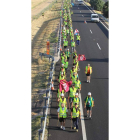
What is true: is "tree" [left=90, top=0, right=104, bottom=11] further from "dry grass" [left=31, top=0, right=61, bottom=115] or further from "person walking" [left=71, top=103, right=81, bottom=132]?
"person walking" [left=71, top=103, right=81, bottom=132]

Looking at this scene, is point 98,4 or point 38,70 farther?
point 98,4

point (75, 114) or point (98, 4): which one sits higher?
point (98, 4)

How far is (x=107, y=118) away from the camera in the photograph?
14.3 metres

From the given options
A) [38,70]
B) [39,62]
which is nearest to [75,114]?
[38,70]

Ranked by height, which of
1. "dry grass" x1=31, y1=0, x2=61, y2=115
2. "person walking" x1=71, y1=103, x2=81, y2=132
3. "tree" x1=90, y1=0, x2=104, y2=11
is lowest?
"person walking" x1=71, y1=103, x2=81, y2=132

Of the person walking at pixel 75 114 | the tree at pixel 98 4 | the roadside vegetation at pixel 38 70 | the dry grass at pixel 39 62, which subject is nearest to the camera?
the person walking at pixel 75 114

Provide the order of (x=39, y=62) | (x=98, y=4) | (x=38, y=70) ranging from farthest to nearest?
(x=98, y=4)
(x=39, y=62)
(x=38, y=70)

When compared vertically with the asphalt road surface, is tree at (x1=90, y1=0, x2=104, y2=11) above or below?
above

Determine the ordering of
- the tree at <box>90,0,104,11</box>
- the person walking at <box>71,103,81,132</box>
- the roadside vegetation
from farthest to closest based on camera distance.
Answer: the tree at <box>90,0,104,11</box> → the roadside vegetation → the person walking at <box>71,103,81,132</box>

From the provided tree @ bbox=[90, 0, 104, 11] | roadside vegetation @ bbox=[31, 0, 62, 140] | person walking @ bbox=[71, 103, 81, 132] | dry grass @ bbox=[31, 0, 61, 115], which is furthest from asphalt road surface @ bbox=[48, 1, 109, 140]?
tree @ bbox=[90, 0, 104, 11]

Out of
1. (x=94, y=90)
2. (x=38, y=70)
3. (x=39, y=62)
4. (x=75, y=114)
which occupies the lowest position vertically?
(x=75, y=114)

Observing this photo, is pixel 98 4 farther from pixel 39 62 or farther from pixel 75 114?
pixel 75 114

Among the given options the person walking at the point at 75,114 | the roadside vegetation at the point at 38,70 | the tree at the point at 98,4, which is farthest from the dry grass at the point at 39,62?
the tree at the point at 98,4

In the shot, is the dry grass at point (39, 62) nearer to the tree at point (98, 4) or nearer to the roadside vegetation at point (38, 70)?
the roadside vegetation at point (38, 70)
